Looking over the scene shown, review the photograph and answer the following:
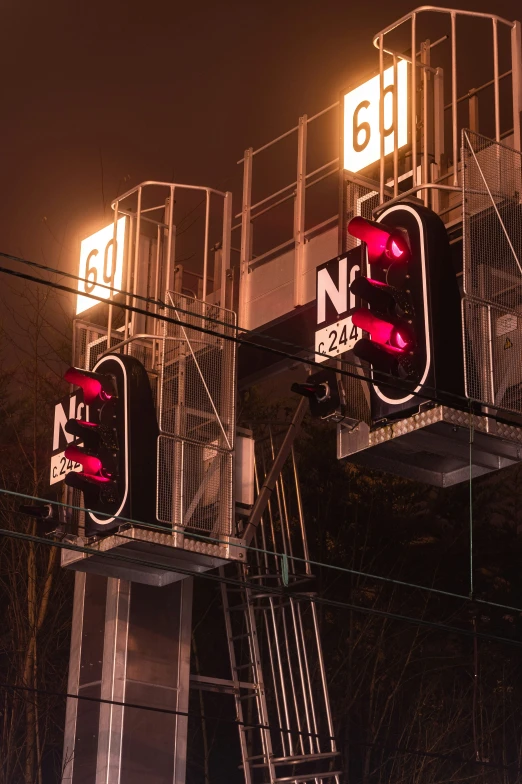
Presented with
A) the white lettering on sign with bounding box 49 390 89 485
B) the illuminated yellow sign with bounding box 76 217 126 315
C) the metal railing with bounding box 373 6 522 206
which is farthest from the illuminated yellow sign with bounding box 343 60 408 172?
the white lettering on sign with bounding box 49 390 89 485

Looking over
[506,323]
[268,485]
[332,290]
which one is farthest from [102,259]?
[506,323]

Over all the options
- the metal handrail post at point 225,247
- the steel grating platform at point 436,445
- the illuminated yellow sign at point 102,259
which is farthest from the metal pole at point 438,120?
the illuminated yellow sign at point 102,259

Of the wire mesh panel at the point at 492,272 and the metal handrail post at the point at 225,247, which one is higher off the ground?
the metal handrail post at the point at 225,247

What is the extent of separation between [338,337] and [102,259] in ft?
18.0

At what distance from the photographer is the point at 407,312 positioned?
9.84 metres

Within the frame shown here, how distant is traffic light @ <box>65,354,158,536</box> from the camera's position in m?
12.8

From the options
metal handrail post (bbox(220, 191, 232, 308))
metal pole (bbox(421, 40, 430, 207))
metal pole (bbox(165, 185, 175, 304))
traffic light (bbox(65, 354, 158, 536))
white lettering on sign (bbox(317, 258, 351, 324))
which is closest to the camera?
white lettering on sign (bbox(317, 258, 351, 324))

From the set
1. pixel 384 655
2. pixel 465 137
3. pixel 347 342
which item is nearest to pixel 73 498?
pixel 347 342

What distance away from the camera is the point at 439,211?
11758 mm

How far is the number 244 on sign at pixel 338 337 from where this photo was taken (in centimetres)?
1098

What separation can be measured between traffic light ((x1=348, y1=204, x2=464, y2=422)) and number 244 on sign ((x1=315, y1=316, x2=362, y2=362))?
0.56 meters

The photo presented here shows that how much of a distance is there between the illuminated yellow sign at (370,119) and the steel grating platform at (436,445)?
3012 millimetres

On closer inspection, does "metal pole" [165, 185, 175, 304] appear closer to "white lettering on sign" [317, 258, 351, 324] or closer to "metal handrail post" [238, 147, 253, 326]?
"metal handrail post" [238, 147, 253, 326]

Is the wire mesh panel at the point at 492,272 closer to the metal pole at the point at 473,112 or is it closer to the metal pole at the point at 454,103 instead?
the metal pole at the point at 454,103
